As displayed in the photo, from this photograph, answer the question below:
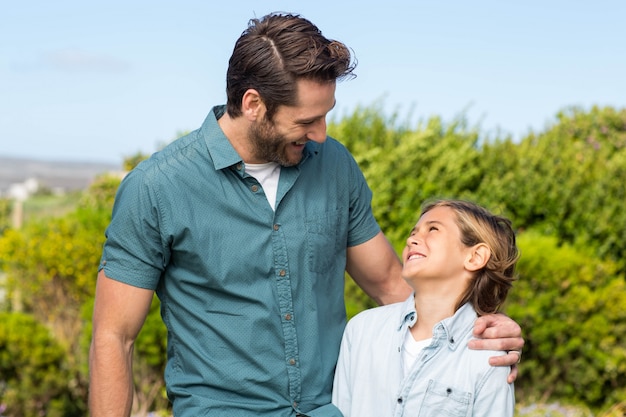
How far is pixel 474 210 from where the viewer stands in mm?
2920

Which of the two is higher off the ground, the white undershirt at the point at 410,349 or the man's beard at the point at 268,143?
the man's beard at the point at 268,143

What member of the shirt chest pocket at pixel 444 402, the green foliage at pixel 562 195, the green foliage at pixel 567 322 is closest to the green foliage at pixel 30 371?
the green foliage at pixel 567 322

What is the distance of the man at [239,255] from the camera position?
2.69m

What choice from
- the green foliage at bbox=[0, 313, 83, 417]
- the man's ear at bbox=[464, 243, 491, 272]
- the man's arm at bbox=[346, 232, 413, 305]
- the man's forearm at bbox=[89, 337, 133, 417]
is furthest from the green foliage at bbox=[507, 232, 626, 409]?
the man's forearm at bbox=[89, 337, 133, 417]

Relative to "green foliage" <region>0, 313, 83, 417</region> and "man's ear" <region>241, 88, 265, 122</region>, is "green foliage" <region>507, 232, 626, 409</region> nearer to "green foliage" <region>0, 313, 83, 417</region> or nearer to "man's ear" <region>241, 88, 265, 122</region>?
"green foliage" <region>0, 313, 83, 417</region>

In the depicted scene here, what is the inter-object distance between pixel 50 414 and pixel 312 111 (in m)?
4.40

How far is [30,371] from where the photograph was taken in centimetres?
621

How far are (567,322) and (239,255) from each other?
4.65 m

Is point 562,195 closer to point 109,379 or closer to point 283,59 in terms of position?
point 283,59

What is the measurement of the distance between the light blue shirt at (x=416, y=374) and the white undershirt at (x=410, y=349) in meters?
0.02

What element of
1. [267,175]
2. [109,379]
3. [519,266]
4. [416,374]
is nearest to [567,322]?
[519,266]

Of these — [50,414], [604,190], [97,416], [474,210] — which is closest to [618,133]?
[604,190]

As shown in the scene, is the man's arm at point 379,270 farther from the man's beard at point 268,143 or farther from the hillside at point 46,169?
the hillside at point 46,169

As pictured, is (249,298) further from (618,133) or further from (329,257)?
(618,133)
